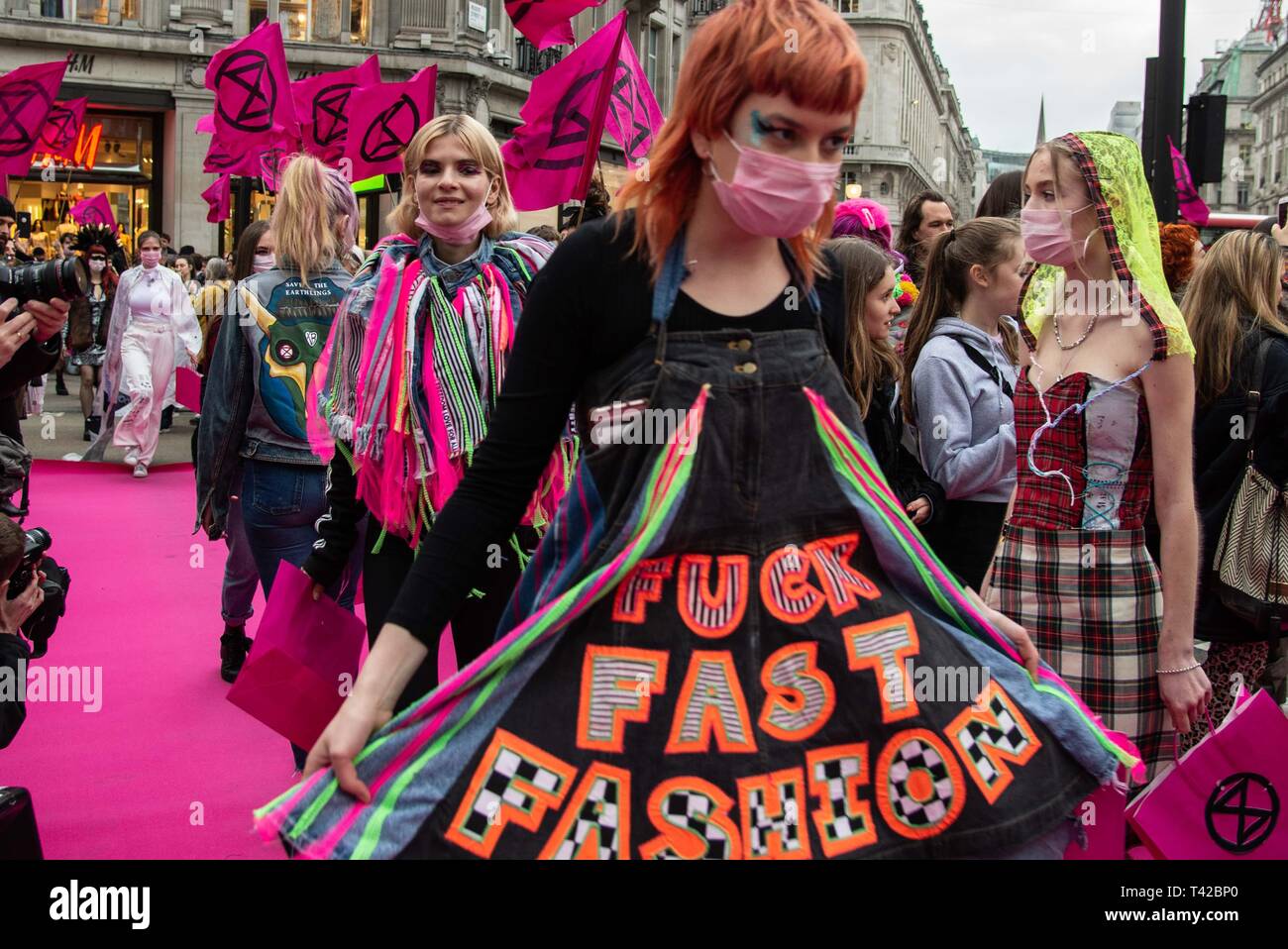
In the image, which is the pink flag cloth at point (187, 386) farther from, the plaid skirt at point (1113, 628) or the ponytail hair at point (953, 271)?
the plaid skirt at point (1113, 628)

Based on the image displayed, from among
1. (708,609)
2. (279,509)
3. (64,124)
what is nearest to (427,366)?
(279,509)

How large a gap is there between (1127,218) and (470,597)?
1895 millimetres

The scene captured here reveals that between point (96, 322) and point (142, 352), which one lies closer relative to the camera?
point (142, 352)

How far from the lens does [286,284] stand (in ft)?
16.3

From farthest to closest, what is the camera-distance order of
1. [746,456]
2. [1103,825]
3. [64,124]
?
[64,124]
[1103,825]
[746,456]

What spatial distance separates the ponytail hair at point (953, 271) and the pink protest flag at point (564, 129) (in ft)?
9.55

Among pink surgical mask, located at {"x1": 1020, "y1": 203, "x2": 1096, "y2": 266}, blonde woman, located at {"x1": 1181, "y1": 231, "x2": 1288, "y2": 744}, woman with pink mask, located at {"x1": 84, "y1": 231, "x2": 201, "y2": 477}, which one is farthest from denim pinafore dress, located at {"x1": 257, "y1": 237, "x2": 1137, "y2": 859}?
woman with pink mask, located at {"x1": 84, "y1": 231, "x2": 201, "y2": 477}

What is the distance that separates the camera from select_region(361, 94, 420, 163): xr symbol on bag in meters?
10.2

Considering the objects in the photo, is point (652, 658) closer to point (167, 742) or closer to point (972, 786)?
point (972, 786)

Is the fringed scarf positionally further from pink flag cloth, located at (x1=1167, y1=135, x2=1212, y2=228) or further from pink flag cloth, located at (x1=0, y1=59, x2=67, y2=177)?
pink flag cloth, located at (x1=0, y1=59, x2=67, y2=177)

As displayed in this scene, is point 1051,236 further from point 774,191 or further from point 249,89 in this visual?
point 249,89

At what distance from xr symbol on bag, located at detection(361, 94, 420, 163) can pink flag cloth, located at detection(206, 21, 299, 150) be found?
4.75 ft

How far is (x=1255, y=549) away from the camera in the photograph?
14.7 feet

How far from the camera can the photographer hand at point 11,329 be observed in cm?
340
